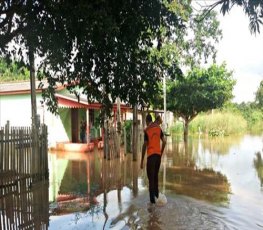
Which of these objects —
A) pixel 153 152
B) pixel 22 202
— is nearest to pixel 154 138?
pixel 153 152

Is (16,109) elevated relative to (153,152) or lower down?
elevated

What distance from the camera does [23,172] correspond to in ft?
40.3

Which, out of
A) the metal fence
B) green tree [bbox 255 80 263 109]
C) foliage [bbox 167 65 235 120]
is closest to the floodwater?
the metal fence

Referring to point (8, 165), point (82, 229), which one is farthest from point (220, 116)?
point (82, 229)

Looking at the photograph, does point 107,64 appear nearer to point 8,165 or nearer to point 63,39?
point 63,39

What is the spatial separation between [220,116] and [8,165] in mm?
36306

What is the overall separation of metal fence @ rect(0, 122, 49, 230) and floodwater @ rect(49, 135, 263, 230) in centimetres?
42

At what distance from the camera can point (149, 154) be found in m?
9.79

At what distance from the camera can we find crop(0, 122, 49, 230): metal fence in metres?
9.63

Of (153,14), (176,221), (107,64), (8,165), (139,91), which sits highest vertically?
(153,14)

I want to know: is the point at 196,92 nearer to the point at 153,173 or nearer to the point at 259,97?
the point at 153,173

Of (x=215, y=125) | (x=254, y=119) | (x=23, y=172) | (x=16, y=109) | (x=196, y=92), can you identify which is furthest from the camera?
(x=254, y=119)

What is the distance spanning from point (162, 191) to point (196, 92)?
21.7 metres

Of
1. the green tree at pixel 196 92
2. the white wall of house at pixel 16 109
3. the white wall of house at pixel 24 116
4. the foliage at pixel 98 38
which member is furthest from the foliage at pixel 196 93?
the foliage at pixel 98 38
